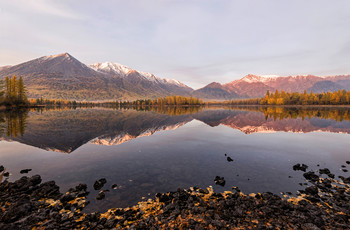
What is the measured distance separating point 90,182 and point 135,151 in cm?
1266

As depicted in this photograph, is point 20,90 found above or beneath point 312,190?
above

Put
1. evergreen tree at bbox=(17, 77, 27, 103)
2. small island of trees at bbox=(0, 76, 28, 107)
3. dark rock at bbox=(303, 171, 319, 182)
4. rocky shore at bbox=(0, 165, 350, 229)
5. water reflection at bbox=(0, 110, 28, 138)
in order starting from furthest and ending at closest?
1. evergreen tree at bbox=(17, 77, 27, 103)
2. small island of trees at bbox=(0, 76, 28, 107)
3. water reflection at bbox=(0, 110, 28, 138)
4. dark rock at bbox=(303, 171, 319, 182)
5. rocky shore at bbox=(0, 165, 350, 229)

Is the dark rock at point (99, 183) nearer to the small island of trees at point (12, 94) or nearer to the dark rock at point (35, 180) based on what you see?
the dark rock at point (35, 180)

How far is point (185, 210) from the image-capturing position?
13.2m

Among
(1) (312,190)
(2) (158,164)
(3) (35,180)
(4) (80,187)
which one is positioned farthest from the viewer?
(2) (158,164)

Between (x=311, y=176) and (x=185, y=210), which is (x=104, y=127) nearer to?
(x=185, y=210)

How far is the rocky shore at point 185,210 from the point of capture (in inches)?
444

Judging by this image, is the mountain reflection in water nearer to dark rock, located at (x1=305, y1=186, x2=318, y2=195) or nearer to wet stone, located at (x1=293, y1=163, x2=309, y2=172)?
wet stone, located at (x1=293, y1=163, x2=309, y2=172)

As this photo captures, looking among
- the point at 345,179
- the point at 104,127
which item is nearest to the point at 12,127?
the point at 104,127

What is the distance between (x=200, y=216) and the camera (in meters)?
12.4

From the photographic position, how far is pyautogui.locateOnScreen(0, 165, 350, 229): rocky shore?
37.0 feet

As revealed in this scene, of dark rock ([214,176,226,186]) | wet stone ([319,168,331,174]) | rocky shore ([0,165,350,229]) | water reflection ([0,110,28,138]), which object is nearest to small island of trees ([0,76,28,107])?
water reflection ([0,110,28,138])

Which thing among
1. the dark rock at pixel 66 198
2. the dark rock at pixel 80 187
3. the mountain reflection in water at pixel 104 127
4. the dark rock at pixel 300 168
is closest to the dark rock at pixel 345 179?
the dark rock at pixel 300 168

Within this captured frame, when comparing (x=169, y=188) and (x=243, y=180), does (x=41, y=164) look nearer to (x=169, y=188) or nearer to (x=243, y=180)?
(x=169, y=188)
